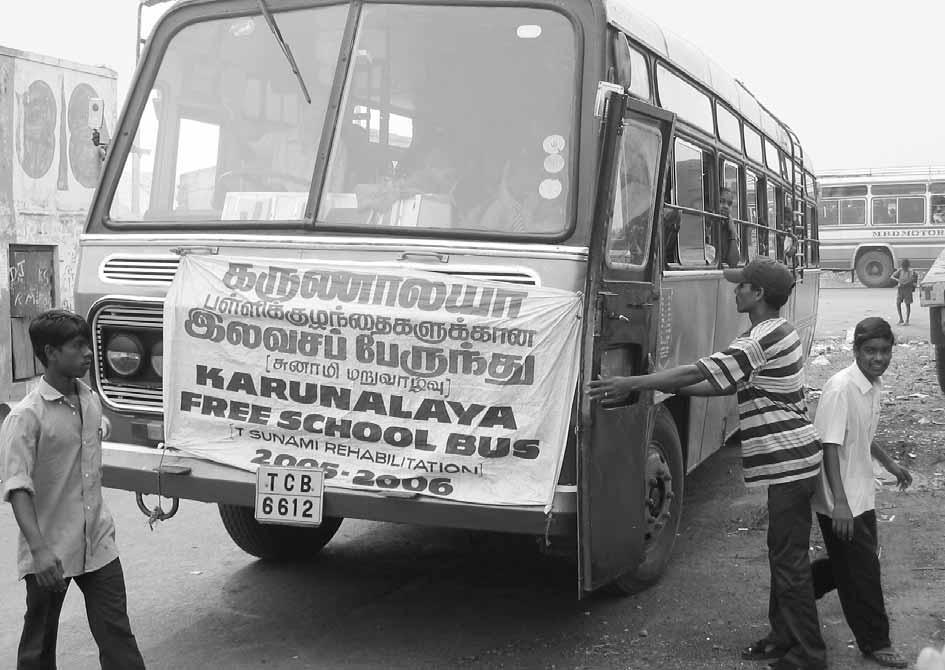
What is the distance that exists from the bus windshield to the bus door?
0.84 ft

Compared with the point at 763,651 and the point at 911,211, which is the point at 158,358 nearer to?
the point at 763,651

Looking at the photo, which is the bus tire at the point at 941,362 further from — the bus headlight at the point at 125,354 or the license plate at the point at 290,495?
the bus headlight at the point at 125,354

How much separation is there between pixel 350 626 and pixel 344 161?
2106 mm

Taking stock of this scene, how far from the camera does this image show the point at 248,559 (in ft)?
21.2

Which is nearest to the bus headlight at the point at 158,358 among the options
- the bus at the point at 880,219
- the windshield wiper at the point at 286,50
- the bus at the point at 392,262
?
the bus at the point at 392,262

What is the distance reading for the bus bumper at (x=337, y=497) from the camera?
171 inches

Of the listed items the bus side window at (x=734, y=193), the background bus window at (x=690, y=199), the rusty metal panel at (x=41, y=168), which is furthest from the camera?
the rusty metal panel at (x=41, y=168)

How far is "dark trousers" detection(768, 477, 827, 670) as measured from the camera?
452 centimetres

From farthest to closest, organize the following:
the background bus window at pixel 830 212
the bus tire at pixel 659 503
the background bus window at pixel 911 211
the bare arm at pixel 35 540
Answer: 1. the background bus window at pixel 830 212
2. the background bus window at pixel 911 211
3. the bus tire at pixel 659 503
4. the bare arm at pixel 35 540

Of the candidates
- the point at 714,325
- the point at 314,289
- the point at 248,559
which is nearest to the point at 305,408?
the point at 314,289

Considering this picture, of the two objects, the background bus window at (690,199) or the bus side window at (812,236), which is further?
the bus side window at (812,236)

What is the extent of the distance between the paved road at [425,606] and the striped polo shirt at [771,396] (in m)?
A: 0.88

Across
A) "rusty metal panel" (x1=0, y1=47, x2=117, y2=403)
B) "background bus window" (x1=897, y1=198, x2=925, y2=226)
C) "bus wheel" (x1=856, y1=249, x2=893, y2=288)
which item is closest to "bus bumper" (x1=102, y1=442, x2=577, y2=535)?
"rusty metal panel" (x1=0, y1=47, x2=117, y2=403)

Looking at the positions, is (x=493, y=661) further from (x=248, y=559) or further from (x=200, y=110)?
(x=200, y=110)
